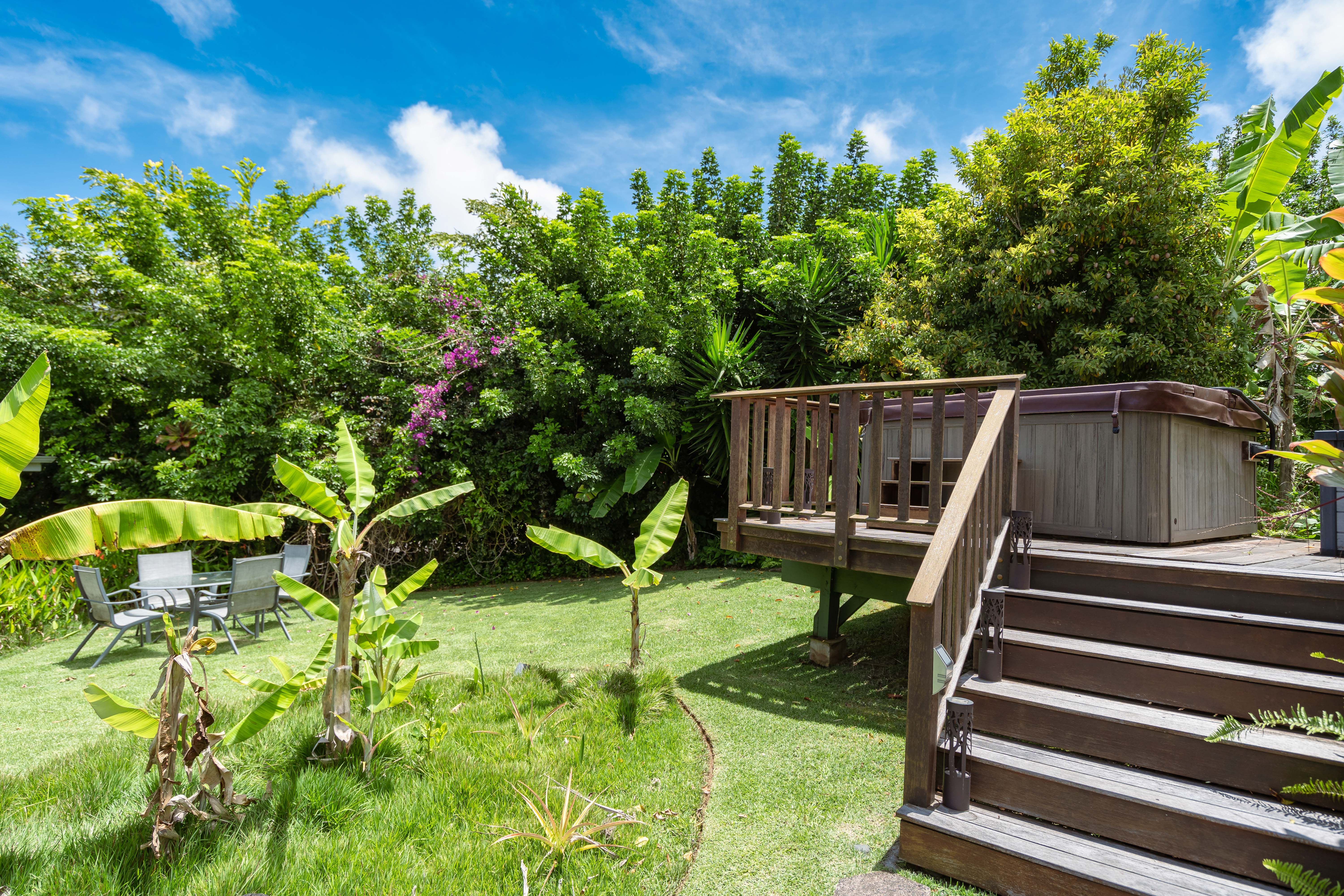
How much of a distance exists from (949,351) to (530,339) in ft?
20.5

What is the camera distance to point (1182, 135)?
816cm

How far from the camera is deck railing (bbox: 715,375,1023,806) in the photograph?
8.79 ft

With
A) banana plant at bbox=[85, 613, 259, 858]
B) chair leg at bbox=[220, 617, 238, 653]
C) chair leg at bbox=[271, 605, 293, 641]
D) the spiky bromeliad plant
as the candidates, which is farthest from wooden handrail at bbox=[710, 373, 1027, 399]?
chair leg at bbox=[271, 605, 293, 641]

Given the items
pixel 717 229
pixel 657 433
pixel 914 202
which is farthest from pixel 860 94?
pixel 657 433

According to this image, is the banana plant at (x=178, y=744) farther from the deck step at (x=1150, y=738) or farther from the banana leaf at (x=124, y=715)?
the deck step at (x=1150, y=738)

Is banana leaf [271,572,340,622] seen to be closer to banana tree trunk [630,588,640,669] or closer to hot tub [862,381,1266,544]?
banana tree trunk [630,588,640,669]

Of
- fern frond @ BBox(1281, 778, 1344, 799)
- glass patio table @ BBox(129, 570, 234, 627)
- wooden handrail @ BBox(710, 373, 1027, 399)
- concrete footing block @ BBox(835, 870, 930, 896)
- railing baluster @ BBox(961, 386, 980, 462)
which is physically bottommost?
concrete footing block @ BBox(835, 870, 930, 896)

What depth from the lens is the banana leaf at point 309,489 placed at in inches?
131

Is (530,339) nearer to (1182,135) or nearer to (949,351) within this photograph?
(949,351)

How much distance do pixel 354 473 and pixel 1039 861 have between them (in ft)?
12.9

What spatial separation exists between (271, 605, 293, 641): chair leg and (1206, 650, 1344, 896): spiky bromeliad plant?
337 inches

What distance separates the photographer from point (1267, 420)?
601 centimetres

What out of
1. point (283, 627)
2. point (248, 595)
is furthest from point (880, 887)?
point (283, 627)

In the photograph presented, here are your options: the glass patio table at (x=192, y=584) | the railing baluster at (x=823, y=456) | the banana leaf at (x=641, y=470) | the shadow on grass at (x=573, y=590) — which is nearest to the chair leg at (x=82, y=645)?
the glass patio table at (x=192, y=584)
